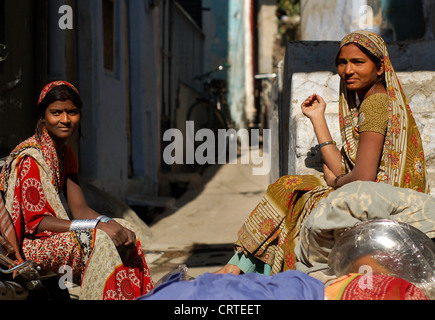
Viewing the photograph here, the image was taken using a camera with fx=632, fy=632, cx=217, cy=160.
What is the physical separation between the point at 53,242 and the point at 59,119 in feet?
1.86

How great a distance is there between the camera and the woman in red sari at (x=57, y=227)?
256 cm

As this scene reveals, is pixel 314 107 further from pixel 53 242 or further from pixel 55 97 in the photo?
pixel 53 242

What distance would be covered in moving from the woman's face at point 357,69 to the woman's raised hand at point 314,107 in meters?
0.30

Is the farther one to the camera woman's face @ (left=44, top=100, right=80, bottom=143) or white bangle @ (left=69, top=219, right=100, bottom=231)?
woman's face @ (left=44, top=100, right=80, bottom=143)

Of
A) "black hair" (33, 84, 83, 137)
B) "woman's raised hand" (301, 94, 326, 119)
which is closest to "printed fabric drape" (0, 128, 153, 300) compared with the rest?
"black hair" (33, 84, 83, 137)

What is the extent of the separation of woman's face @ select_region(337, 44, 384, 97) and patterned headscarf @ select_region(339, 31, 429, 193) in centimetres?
4

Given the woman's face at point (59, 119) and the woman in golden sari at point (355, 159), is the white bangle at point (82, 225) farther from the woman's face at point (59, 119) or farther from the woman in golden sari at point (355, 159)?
the woman in golden sari at point (355, 159)

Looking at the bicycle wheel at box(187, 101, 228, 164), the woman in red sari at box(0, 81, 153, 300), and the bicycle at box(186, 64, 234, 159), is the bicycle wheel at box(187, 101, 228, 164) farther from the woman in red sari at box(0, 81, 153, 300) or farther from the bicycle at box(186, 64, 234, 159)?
the woman in red sari at box(0, 81, 153, 300)

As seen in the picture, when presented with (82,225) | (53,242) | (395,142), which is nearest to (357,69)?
(395,142)

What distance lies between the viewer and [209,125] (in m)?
13.4

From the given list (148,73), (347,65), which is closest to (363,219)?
(347,65)

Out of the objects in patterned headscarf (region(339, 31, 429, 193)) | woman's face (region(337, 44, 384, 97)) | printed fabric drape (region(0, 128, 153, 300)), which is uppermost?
woman's face (region(337, 44, 384, 97))

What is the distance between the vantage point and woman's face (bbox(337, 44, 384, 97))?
297cm

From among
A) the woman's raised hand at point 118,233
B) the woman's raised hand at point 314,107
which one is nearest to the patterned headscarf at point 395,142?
the woman's raised hand at point 314,107
